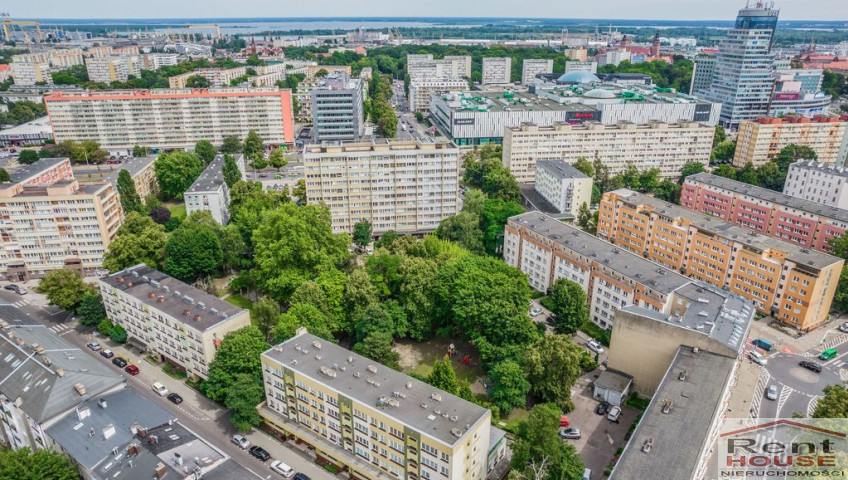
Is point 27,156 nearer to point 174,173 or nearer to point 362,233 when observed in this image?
point 174,173

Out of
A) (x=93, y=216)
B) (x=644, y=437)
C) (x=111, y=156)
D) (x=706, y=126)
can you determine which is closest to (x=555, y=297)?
(x=644, y=437)

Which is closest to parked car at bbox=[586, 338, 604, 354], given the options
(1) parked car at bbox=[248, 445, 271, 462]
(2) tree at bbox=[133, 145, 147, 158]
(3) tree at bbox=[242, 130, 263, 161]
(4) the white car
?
(1) parked car at bbox=[248, 445, 271, 462]

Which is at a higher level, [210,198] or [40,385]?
[210,198]

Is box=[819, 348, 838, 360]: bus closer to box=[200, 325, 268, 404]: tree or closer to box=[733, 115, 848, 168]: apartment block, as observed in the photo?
box=[200, 325, 268, 404]: tree

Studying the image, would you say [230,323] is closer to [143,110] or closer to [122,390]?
[122,390]

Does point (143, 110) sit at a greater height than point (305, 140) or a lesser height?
greater

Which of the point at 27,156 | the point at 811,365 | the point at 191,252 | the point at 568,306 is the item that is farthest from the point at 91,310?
the point at 27,156

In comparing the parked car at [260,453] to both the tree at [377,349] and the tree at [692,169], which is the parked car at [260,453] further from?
the tree at [692,169]
